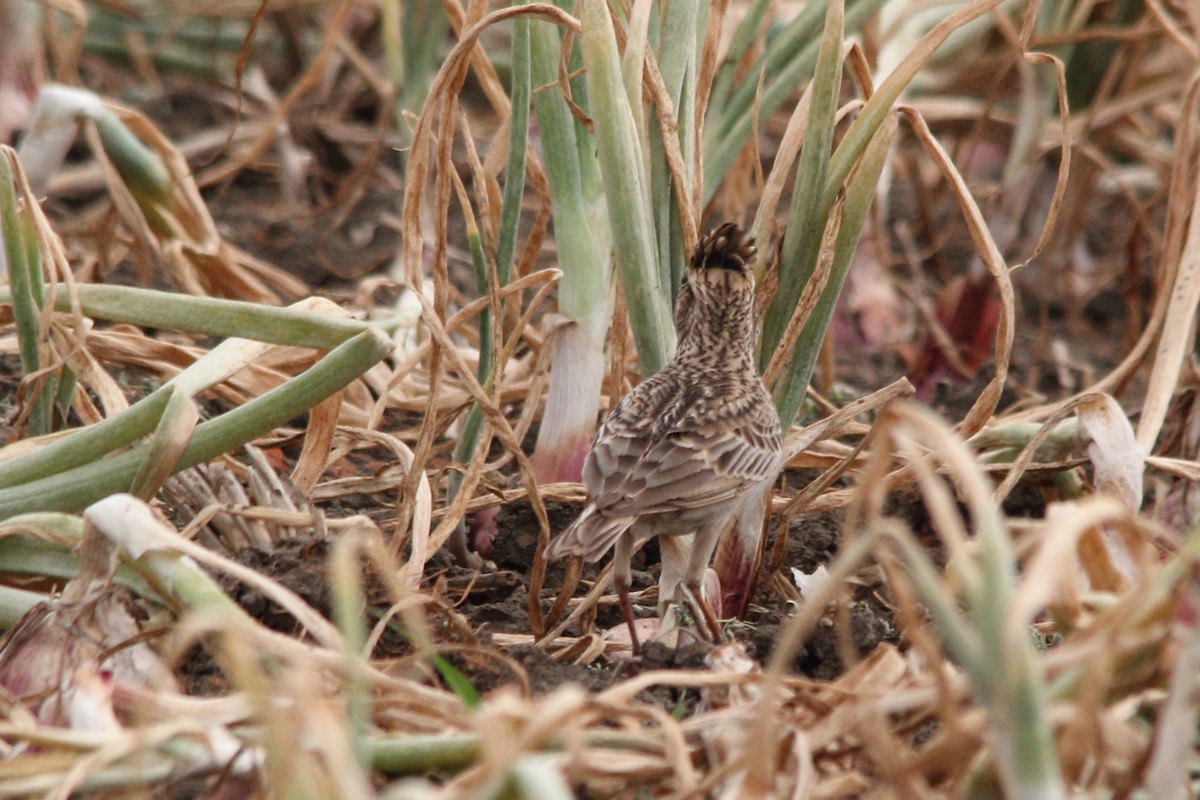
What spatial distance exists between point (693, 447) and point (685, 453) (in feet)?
0.07

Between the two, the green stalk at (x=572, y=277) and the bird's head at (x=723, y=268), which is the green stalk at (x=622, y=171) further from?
the green stalk at (x=572, y=277)

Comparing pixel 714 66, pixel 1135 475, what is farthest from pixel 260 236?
pixel 1135 475

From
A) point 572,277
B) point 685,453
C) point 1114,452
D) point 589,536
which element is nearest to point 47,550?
point 589,536

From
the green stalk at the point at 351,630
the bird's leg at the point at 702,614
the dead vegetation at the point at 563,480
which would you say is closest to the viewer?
the green stalk at the point at 351,630

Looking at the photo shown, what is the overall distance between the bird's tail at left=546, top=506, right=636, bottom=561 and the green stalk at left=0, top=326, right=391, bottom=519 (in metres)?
0.39

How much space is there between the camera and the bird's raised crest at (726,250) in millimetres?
2594

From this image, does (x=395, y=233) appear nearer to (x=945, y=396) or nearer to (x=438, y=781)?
(x=945, y=396)

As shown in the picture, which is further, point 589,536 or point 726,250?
point 726,250

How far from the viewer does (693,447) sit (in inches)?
99.9

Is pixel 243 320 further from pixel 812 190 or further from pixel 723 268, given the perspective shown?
pixel 812 190

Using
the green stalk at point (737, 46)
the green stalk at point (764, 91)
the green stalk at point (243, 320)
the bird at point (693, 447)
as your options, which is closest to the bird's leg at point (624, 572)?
the bird at point (693, 447)

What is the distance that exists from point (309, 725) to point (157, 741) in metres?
0.34

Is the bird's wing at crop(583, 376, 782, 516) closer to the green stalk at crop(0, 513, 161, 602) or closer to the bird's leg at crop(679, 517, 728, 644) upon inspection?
the bird's leg at crop(679, 517, 728, 644)

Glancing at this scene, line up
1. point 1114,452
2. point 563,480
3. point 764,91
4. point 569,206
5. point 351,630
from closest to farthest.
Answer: point 351,630 < point 1114,452 < point 569,206 < point 563,480 < point 764,91
